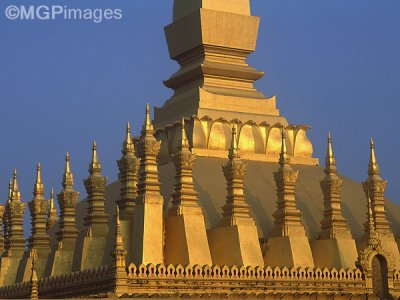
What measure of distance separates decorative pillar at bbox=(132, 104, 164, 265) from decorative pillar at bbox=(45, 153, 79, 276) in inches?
191

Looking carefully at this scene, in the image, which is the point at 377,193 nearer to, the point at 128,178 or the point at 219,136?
the point at 219,136

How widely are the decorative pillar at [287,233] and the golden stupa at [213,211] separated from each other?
4 centimetres

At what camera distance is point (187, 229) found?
110ft

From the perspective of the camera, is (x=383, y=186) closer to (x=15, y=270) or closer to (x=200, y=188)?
(x=200, y=188)

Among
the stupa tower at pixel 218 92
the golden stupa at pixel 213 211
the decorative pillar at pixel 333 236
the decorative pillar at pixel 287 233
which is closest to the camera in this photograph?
the golden stupa at pixel 213 211

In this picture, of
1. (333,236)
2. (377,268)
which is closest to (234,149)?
(333,236)

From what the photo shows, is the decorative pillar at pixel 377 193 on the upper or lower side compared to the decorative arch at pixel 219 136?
lower

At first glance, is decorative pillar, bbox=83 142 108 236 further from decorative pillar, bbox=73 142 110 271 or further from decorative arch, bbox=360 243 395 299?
decorative arch, bbox=360 243 395 299

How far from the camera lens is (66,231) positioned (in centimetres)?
3834

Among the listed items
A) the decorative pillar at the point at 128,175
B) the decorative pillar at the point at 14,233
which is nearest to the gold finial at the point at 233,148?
the decorative pillar at the point at 128,175

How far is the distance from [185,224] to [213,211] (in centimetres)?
260

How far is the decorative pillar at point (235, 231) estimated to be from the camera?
34.1 meters

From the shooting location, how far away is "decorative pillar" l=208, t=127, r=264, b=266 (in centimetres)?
3409

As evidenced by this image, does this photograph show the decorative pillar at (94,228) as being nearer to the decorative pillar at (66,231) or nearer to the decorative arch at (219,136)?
the decorative pillar at (66,231)
